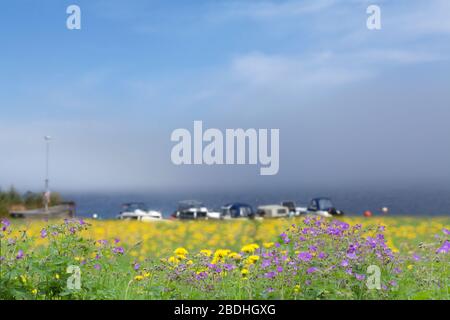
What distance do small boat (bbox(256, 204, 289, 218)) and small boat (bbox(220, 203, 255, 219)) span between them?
0.07 meters

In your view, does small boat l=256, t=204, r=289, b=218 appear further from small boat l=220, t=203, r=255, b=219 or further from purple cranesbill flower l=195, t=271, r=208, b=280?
purple cranesbill flower l=195, t=271, r=208, b=280

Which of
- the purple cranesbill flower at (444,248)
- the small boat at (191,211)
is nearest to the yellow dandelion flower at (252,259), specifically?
the small boat at (191,211)

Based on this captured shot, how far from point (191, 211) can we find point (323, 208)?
101 cm

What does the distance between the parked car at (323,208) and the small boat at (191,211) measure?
0.81 m

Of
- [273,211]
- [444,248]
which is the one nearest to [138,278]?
[273,211]

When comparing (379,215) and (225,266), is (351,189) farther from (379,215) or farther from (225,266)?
(225,266)

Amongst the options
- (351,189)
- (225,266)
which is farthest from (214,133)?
(351,189)

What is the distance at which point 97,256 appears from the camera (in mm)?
3471

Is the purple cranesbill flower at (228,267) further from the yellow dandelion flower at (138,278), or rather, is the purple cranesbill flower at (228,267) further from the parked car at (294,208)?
the parked car at (294,208)

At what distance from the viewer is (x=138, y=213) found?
4.61 m

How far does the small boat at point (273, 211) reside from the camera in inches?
180

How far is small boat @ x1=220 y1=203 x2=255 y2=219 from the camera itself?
4.60 meters

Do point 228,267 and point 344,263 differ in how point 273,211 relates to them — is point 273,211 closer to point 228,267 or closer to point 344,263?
point 228,267
